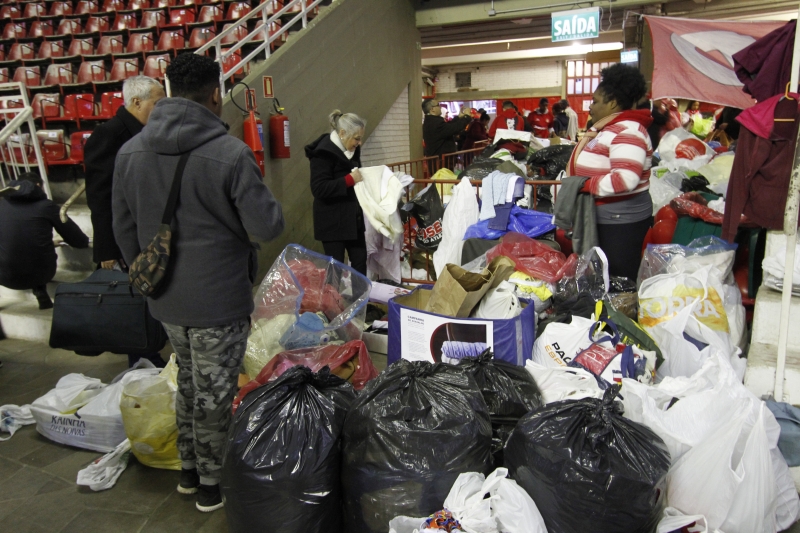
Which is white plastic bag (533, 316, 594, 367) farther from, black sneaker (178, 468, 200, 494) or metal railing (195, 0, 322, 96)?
metal railing (195, 0, 322, 96)

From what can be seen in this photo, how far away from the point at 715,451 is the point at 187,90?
7.12 ft

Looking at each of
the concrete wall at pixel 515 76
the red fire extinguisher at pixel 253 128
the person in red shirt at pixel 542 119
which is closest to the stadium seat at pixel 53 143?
the red fire extinguisher at pixel 253 128

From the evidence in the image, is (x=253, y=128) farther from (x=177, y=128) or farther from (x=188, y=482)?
(x=188, y=482)

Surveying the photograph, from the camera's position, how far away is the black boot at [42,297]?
4.45m

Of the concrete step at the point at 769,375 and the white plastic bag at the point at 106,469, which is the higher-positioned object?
the concrete step at the point at 769,375

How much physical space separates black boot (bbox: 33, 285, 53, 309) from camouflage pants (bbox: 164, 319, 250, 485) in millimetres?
2891

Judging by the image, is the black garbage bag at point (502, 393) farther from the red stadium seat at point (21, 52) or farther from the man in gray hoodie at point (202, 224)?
the red stadium seat at point (21, 52)

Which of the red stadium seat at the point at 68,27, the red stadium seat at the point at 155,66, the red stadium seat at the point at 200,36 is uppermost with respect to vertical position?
the red stadium seat at the point at 68,27

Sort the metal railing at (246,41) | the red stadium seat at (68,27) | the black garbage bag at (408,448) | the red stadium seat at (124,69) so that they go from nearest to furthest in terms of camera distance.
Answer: the black garbage bag at (408,448)
the metal railing at (246,41)
the red stadium seat at (124,69)
the red stadium seat at (68,27)

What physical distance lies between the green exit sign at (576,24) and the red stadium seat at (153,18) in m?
5.95

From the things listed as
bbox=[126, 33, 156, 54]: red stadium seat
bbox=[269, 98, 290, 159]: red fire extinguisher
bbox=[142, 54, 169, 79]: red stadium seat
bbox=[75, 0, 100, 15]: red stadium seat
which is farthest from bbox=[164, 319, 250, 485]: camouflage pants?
bbox=[75, 0, 100, 15]: red stadium seat

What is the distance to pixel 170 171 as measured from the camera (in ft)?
6.47

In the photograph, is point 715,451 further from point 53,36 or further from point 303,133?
point 53,36

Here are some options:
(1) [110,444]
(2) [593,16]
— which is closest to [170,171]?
(1) [110,444]
